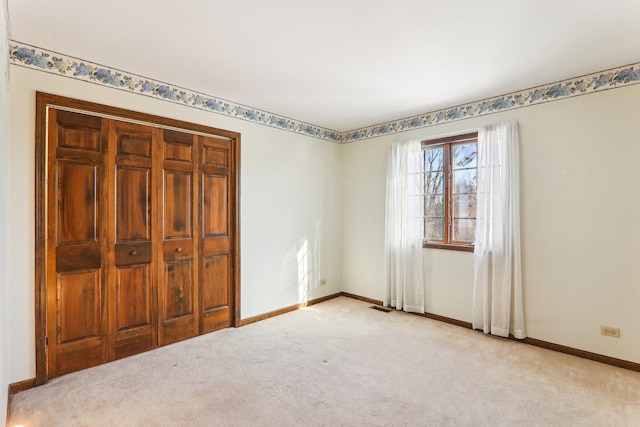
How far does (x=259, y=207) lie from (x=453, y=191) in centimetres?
248

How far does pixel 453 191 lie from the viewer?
421 cm

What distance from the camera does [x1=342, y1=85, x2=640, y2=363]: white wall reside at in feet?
9.73

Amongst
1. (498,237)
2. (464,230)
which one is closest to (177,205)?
(464,230)

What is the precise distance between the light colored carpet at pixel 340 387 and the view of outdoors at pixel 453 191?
1294 mm

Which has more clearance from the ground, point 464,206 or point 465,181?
point 465,181

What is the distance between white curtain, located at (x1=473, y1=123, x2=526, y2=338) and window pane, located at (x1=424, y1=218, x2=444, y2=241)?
0.55 m

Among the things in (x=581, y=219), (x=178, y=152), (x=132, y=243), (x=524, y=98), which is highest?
(x=524, y=98)

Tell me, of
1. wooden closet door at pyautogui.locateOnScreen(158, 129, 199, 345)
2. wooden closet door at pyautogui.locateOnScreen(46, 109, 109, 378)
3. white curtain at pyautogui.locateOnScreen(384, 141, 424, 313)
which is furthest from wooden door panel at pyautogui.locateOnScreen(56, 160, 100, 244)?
white curtain at pyautogui.locateOnScreen(384, 141, 424, 313)

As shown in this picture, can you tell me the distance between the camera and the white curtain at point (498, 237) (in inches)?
140

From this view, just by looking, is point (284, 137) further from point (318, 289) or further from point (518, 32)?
point (518, 32)

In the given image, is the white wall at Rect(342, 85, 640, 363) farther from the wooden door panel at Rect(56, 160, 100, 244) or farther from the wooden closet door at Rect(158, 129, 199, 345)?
the wooden door panel at Rect(56, 160, 100, 244)

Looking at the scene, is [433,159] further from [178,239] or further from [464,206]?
[178,239]

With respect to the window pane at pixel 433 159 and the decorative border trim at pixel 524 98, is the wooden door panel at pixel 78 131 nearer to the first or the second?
the decorative border trim at pixel 524 98

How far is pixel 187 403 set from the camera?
7.89 ft
